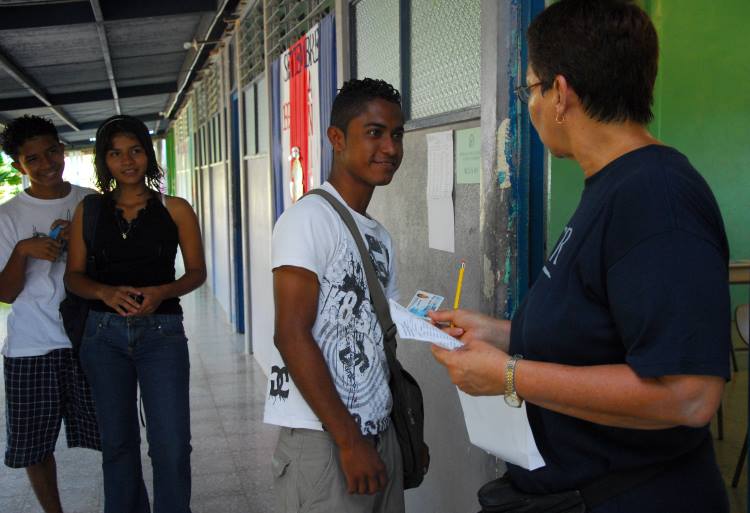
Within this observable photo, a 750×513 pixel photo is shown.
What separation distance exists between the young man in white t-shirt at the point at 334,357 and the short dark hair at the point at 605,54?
79cm

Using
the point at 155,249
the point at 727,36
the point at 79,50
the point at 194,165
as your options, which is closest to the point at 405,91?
the point at 155,249

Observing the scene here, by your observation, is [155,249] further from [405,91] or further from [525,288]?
[525,288]

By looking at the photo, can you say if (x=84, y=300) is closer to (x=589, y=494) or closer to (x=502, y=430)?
(x=502, y=430)

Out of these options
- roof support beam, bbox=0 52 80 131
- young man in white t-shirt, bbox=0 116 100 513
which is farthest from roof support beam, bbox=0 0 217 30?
young man in white t-shirt, bbox=0 116 100 513

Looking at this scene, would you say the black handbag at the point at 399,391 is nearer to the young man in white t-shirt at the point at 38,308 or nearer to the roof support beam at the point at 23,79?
the young man in white t-shirt at the point at 38,308

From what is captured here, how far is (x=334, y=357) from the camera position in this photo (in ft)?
6.26

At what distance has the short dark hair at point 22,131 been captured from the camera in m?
3.33

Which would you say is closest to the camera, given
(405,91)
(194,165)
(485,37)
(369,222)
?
(369,222)

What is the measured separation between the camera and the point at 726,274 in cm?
116

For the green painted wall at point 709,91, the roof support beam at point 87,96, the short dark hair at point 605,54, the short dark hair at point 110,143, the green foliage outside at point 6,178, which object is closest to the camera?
the short dark hair at point 605,54

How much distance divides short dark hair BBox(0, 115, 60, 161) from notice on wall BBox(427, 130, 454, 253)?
5.55ft

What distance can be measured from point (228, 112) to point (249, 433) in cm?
469

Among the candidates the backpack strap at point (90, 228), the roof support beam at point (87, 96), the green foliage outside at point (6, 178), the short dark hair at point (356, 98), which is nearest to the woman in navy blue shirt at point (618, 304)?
the short dark hair at point (356, 98)

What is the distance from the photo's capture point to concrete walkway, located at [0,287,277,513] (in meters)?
4.00
